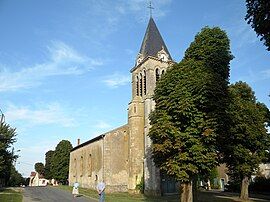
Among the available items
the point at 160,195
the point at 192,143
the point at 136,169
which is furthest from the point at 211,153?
the point at 136,169

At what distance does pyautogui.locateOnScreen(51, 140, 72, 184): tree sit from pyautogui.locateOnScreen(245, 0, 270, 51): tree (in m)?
61.4

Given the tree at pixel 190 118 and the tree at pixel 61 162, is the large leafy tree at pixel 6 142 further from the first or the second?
the tree at pixel 61 162

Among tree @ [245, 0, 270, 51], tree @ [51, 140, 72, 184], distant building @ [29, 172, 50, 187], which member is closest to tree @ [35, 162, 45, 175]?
distant building @ [29, 172, 50, 187]

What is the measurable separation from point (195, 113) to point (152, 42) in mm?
26033

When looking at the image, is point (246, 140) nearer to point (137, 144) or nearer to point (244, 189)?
point (244, 189)

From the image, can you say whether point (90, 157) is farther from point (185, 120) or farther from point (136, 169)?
point (185, 120)

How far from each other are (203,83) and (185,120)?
2.67 meters

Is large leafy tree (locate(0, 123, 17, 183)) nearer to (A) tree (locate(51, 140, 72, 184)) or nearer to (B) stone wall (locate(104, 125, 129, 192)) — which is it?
(B) stone wall (locate(104, 125, 129, 192))

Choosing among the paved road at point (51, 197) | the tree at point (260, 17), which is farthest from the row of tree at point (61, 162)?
the tree at point (260, 17)

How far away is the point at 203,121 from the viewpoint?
66.0 ft

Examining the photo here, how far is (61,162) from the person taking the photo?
226ft

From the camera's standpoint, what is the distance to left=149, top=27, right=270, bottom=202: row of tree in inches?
786

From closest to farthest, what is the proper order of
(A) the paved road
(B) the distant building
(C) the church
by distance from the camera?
(A) the paved road → (C) the church → (B) the distant building

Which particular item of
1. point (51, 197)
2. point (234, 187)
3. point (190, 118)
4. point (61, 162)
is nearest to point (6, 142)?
point (51, 197)
